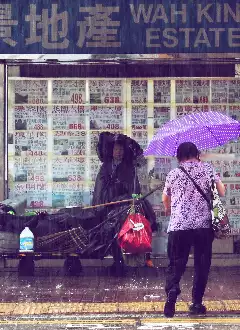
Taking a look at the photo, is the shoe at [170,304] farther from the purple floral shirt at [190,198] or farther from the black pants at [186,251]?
the purple floral shirt at [190,198]

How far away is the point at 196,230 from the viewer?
812 cm

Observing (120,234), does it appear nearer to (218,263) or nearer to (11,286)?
(11,286)

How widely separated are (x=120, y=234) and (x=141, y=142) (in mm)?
2328

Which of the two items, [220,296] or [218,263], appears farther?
[218,263]

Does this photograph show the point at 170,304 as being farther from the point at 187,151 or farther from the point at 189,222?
the point at 187,151

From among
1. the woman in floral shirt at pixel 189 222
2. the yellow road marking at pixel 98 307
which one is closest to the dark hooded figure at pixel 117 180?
the yellow road marking at pixel 98 307

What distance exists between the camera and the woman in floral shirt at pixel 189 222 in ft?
26.7

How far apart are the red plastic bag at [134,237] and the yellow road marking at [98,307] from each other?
3.15 feet

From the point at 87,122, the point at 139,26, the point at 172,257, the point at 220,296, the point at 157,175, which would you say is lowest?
the point at 220,296

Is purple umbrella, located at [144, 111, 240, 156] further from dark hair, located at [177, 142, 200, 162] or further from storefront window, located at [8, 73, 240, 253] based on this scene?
storefront window, located at [8, 73, 240, 253]

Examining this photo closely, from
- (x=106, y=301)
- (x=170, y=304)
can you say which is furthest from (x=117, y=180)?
(x=170, y=304)

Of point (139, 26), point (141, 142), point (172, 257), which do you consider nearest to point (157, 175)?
point (141, 142)

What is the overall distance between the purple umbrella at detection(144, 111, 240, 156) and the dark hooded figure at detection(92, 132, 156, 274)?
2129mm

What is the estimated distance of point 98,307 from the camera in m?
8.80
